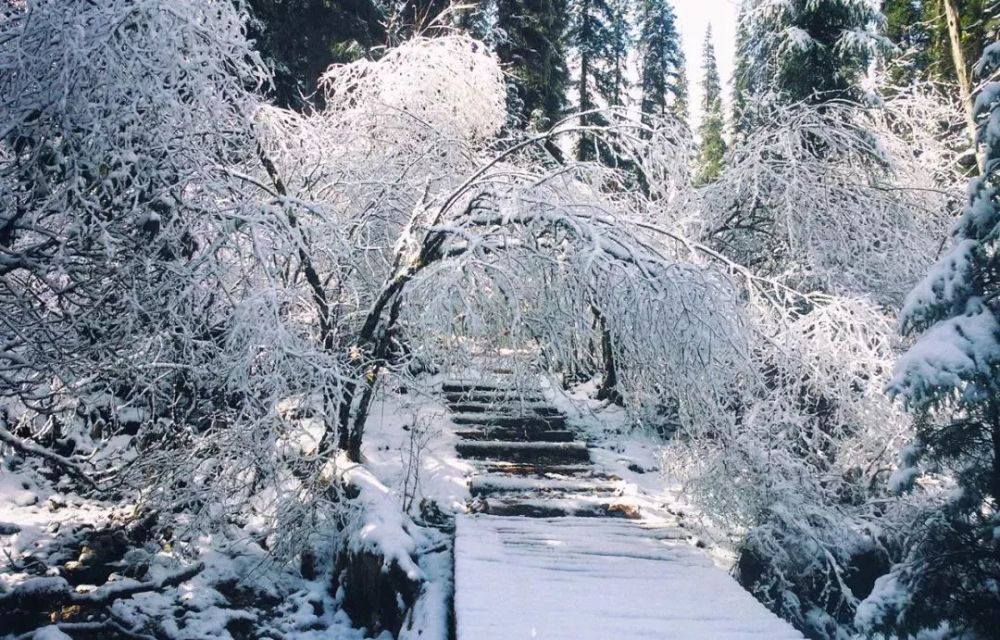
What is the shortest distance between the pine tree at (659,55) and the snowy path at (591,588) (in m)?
24.3

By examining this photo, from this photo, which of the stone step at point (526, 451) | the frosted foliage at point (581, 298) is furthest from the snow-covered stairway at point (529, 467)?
the frosted foliage at point (581, 298)

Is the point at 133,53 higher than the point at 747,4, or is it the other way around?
the point at 747,4

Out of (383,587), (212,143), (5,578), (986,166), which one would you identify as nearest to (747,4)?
(986,166)

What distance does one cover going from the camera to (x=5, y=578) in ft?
16.5

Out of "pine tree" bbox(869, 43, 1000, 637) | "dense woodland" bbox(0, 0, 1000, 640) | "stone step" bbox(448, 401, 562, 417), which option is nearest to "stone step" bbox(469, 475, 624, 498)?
"dense woodland" bbox(0, 0, 1000, 640)

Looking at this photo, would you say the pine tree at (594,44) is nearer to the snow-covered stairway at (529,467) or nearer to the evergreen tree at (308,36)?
the evergreen tree at (308,36)

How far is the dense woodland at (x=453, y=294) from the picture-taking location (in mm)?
3992

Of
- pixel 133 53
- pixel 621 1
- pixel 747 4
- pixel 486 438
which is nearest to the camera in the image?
pixel 133 53

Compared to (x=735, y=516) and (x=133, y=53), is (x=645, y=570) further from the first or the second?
(x=133, y=53)

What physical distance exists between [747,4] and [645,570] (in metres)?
11.1

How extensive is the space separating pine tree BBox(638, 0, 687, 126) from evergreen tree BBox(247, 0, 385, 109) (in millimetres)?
16569

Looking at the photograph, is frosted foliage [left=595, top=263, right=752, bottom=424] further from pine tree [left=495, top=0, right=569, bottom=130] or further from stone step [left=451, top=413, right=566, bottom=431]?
pine tree [left=495, top=0, right=569, bottom=130]

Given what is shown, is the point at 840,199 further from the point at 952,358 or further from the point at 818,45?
the point at 952,358

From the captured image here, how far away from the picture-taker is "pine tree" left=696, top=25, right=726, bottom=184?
1363 inches
